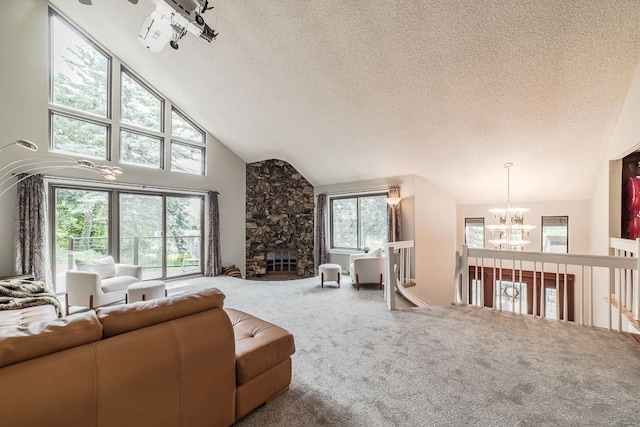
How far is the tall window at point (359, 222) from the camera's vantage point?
21.3ft

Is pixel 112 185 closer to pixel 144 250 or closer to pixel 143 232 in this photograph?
pixel 143 232

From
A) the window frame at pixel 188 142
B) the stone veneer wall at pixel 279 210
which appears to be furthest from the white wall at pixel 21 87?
the stone veneer wall at pixel 279 210

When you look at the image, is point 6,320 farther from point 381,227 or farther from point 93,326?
point 381,227

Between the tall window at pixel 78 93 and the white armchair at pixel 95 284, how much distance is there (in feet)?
6.84

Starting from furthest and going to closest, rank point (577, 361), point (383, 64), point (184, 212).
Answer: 1. point (184, 212)
2. point (383, 64)
3. point (577, 361)

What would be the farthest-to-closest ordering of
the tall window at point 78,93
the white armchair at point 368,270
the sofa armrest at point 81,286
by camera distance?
the white armchair at point 368,270 < the tall window at point 78,93 < the sofa armrest at point 81,286

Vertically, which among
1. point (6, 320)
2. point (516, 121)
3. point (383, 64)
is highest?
point (383, 64)

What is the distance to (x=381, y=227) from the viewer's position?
646 cm

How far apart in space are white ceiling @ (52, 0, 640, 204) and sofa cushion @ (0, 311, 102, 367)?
3.57 metres

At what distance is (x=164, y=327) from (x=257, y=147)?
5.57 m

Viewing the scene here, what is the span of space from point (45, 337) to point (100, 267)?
415 cm

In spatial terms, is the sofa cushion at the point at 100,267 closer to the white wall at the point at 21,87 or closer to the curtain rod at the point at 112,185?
the white wall at the point at 21,87

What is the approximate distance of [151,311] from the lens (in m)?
1.43

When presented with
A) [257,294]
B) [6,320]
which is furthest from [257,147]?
[6,320]
